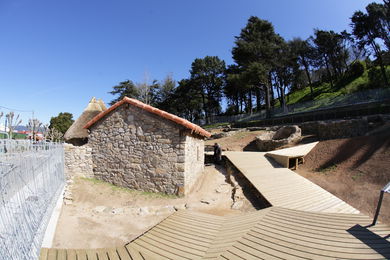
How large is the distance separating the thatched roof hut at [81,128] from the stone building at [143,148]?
1293mm

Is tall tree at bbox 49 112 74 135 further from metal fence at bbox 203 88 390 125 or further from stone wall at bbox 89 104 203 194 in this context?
stone wall at bbox 89 104 203 194

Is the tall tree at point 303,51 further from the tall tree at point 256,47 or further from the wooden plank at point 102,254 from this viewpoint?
the wooden plank at point 102,254

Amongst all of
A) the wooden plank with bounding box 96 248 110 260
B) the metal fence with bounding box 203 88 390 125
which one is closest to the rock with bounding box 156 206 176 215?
the wooden plank with bounding box 96 248 110 260

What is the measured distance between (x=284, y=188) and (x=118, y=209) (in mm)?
6667

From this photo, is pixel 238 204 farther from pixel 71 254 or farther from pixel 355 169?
pixel 355 169

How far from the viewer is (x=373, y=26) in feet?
91.8

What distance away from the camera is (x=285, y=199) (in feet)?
24.8

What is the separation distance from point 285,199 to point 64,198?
811 cm

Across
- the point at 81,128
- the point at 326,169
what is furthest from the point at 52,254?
the point at 326,169

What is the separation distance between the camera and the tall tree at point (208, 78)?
43281 mm

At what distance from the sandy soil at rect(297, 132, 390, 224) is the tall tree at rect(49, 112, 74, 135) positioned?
51606 millimetres

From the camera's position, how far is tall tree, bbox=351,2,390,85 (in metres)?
26.8

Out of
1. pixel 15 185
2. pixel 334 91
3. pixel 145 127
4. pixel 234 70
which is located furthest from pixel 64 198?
pixel 334 91

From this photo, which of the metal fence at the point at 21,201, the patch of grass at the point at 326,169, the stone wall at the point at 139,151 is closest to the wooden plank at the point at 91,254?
the metal fence at the point at 21,201
